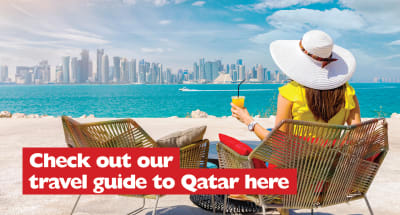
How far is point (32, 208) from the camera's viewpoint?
A: 252 cm

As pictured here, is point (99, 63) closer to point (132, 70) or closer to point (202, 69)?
point (132, 70)

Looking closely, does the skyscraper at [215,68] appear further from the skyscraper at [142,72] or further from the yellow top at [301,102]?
the yellow top at [301,102]

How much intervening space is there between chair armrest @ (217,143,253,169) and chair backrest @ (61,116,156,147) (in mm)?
417

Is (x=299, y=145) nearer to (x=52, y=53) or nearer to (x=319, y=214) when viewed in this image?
(x=319, y=214)

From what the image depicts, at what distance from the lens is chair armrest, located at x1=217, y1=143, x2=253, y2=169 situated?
1.59m

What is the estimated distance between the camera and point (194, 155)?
6.51ft

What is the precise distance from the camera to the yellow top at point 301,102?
5.55 ft

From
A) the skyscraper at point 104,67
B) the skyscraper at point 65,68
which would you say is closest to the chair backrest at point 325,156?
the skyscraper at point 104,67

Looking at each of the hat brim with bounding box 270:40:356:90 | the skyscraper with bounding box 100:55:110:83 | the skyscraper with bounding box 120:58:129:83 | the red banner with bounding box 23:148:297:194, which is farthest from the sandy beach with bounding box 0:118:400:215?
the skyscraper with bounding box 100:55:110:83

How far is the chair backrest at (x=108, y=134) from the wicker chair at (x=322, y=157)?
0.56 metres

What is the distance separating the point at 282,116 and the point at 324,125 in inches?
13.4

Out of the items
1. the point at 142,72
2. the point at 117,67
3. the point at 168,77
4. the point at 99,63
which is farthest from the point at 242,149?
the point at 99,63

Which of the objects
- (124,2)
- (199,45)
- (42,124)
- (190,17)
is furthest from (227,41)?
(42,124)

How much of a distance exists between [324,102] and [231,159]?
0.61 meters
